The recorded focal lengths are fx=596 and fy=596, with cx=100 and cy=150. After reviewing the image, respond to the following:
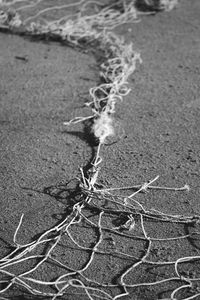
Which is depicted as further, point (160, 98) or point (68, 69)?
point (68, 69)

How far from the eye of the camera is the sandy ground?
3.79 meters

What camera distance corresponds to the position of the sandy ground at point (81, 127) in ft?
12.4

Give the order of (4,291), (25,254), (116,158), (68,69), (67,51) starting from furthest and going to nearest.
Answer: (67,51), (68,69), (116,158), (25,254), (4,291)

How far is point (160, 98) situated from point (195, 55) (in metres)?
0.91

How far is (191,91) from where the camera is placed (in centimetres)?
507

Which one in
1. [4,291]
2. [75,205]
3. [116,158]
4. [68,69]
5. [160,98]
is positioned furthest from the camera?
[68,69]

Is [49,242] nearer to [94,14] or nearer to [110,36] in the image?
[110,36]

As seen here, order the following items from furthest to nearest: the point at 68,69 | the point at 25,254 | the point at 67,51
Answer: the point at 67,51 → the point at 68,69 → the point at 25,254

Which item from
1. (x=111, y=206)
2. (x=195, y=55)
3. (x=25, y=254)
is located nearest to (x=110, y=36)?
(x=195, y=55)

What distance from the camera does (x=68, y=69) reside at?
5.46 meters

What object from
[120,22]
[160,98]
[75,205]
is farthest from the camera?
[120,22]

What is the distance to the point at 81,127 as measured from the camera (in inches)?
182

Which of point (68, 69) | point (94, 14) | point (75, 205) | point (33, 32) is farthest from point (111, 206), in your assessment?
point (94, 14)

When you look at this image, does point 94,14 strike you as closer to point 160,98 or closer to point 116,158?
point 160,98
